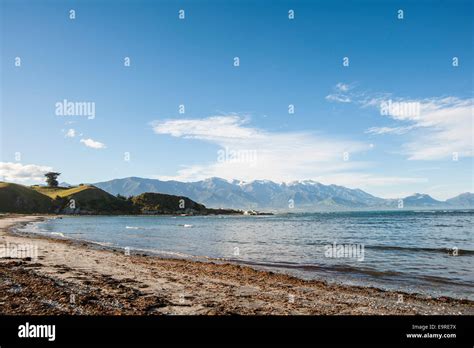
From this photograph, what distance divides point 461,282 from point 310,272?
917cm

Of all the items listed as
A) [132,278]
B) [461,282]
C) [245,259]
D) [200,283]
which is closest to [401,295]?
[461,282]

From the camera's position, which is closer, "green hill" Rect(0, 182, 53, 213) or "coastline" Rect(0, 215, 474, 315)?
"coastline" Rect(0, 215, 474, 315)

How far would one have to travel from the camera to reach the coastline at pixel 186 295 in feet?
39.7

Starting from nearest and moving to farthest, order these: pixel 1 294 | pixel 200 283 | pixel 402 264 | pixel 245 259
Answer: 1. pixel 1 294
2. pixel 200 283
3. pixel 402 264
4. pixel 245 259

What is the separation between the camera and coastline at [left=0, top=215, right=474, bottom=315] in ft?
39.7

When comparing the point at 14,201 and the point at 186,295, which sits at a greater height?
the point at 14,201

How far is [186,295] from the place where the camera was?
48.2 feet

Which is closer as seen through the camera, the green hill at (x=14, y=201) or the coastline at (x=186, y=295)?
the coastline at (x=186, y=295)

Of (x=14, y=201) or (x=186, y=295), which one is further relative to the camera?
(x=14, y=201)

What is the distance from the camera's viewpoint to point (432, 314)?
1290cm
